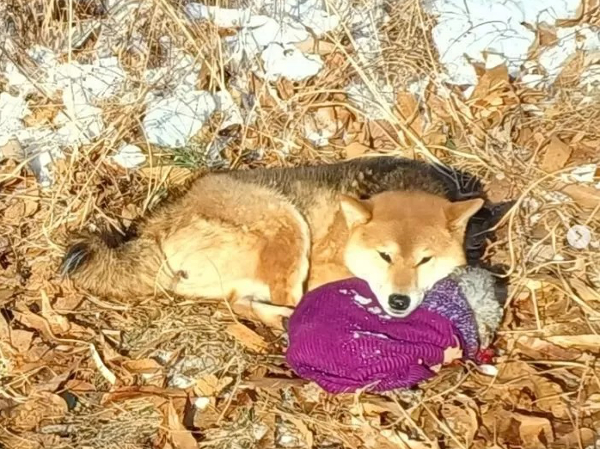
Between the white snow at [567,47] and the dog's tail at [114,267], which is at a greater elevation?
the white snow at [567,47]

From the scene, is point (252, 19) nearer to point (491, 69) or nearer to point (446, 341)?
point (491, 69)

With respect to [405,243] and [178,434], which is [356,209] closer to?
[405,243]

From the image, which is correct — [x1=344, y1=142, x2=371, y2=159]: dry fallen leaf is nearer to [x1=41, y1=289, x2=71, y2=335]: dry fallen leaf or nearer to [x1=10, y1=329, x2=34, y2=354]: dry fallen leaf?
[x1=41, y1=289, x2=71, y2=335]: dry fallen leaf

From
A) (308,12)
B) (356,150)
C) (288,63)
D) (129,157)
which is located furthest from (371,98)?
(129,157)

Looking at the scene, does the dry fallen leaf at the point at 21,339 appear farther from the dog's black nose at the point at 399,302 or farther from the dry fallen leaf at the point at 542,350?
the dry fallen leaf at the point at 542,350

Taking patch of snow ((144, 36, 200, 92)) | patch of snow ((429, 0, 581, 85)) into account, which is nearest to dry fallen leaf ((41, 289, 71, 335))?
patch of snow ((144, 36, 200, 92))

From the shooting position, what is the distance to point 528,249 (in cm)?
476

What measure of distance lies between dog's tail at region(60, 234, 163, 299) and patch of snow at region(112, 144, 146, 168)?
0.74 m

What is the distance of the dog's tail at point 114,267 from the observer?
4543 mm

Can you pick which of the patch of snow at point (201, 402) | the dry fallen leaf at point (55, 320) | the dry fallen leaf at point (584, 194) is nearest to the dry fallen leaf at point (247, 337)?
the patch of snow at point (201, 402)

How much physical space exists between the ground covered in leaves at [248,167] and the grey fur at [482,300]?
14 cm

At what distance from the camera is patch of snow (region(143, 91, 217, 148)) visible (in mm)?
5414

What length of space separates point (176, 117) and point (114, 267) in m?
1.21

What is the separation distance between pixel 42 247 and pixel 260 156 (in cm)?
128
